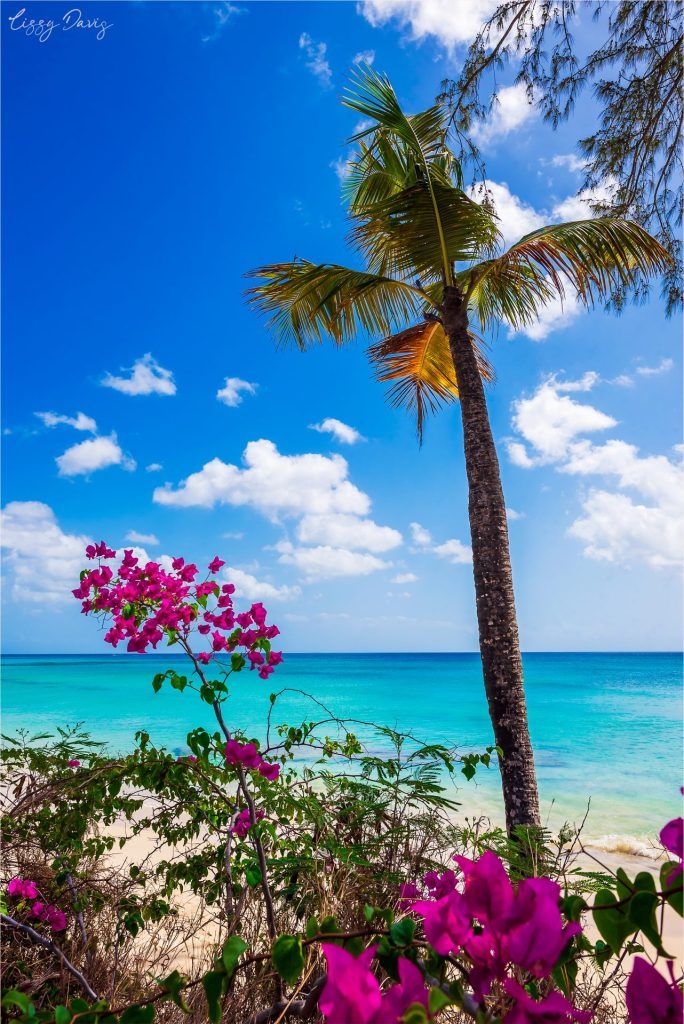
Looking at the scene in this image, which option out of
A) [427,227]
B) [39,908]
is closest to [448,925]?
[39,908]

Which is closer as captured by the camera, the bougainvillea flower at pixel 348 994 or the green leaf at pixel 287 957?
the bougainvillea flower at pixel 348 994

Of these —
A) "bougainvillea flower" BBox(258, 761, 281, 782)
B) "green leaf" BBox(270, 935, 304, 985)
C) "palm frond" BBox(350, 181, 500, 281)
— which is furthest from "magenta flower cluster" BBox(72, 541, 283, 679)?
"palm frond" BBox(350, 181, 500, 281)

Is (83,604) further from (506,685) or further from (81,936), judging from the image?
(506,685)

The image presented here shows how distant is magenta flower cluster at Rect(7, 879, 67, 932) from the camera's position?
243 centimetres

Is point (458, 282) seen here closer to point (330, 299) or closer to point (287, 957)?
point (330, 299)

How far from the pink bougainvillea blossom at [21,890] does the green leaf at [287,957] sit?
7.64ft

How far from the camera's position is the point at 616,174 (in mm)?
5312

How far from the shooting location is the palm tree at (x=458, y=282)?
14.7 feet

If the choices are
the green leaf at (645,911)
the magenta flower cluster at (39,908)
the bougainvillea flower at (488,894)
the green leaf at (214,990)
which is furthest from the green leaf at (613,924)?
the magenta flower cluster at (39,908)

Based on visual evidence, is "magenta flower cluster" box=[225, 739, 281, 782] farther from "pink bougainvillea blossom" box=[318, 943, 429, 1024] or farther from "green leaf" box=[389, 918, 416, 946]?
"pink bougainvillea blossom" box=[318, 943, 429, 1024]

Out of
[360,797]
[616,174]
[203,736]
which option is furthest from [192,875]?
[616,174]

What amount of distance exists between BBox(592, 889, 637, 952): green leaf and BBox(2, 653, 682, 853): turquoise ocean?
3.59 ft

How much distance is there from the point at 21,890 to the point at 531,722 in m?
26.0

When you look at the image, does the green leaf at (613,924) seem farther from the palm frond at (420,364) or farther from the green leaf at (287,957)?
the palm frond at (420,364)
